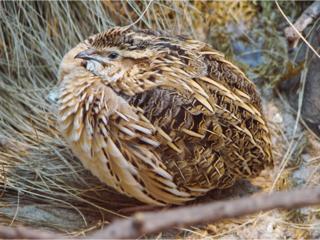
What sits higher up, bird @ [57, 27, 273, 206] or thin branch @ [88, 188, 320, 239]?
thin branch @ [88, 188, 320, 239]

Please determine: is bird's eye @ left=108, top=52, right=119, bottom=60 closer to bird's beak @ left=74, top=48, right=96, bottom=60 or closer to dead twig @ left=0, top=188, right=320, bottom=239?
bird's beak @ left=74, top=48, right=96, bottom=60

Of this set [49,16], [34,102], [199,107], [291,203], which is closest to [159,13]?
[49,16]

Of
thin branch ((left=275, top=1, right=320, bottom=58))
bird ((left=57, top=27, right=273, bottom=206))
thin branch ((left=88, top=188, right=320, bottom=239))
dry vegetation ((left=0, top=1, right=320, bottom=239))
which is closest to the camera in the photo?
thin branch ((left=88, top=188, right=320, bottom=239))

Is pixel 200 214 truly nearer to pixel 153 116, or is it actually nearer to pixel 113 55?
pixel 153 116

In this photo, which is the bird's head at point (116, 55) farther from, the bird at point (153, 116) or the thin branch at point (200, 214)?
the thin branch at point (200, 214)

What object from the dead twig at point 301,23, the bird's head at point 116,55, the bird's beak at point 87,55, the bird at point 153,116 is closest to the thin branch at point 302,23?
the dead twig at point 301,23

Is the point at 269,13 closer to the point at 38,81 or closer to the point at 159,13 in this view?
the point at 159,13

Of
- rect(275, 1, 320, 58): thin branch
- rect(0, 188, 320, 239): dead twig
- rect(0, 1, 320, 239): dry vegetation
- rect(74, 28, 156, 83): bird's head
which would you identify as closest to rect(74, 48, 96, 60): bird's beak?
rect(74, 28, 156, 83): bird's head
